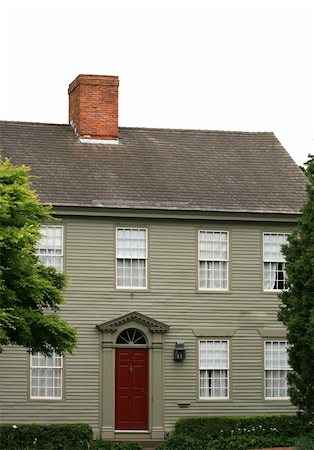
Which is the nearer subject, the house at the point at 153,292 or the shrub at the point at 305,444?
the shrub at the point at 305,444

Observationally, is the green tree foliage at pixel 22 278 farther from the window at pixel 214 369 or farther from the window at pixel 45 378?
the window at pixel 214 369

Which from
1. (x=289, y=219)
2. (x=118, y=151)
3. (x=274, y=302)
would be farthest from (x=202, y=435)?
(x=118, y=151)

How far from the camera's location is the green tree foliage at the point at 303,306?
90.5 feet

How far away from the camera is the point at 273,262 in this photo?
34656 millimetres

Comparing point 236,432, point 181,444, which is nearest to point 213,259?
point 236,432

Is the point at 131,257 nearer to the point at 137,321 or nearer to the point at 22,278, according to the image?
the point at 137,321

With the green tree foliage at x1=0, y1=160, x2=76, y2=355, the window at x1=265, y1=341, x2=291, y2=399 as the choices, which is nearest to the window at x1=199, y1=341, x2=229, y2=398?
the window at x1=265, y1=341, x2=291, y2=399

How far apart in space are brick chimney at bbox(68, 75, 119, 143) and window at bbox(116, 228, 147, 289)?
3.83m

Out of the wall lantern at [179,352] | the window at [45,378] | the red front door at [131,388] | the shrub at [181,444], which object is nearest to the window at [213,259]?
the wall lantern at [179,352]

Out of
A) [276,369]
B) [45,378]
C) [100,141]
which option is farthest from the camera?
[100,141]

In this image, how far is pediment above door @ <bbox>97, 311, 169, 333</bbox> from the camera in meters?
33.1

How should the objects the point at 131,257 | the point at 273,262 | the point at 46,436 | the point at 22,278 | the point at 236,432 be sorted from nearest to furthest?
the point at 22,278
the point at 46,436
the point at 236,432
the point at 131,257
the point at 273,262

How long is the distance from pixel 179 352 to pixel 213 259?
9.12 ft

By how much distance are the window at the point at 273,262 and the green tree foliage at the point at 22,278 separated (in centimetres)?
908
